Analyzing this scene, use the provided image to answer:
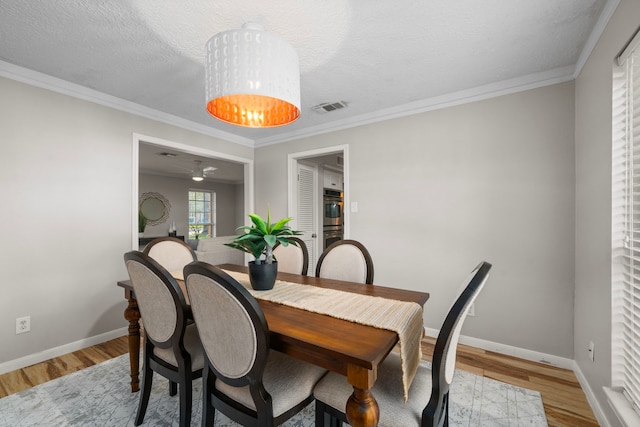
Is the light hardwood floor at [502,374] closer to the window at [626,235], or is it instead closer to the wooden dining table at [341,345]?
the window at [626,235]

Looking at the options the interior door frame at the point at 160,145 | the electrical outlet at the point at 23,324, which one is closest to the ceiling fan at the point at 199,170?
the interior door frame at the point at 160,145

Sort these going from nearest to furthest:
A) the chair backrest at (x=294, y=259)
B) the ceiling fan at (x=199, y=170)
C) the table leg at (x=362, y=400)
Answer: the table leg at (x=362, y=400), the chair backrest at (x=294, y=259), the ceiling fan at (x=199, y=170)

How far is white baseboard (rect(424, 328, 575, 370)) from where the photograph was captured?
219 centimetres

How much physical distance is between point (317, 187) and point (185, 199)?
5.01m

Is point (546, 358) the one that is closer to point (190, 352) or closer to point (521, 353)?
point (521, 353)

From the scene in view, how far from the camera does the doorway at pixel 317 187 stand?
3.29 m

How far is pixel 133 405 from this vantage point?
Answer: 1.75 meters

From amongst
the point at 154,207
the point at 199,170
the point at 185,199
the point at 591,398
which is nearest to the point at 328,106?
the point at 591,398

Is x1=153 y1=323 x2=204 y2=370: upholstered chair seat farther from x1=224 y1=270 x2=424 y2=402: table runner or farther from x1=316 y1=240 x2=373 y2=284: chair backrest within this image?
x1=316 y1=240 x2=373 y2=284: chair backrest

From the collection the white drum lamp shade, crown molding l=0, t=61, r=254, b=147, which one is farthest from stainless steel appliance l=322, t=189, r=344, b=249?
Result: the white drum lamp shade

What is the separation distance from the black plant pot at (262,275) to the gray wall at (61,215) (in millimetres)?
1918

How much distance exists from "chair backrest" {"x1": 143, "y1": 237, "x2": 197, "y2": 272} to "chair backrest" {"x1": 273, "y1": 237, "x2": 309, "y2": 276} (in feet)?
2.41

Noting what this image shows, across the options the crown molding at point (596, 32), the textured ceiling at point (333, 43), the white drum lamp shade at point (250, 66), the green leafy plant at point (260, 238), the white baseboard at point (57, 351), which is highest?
the textured ceiling at point (333, 43)

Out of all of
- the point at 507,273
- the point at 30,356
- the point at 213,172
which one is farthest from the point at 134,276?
the point at 213,172
